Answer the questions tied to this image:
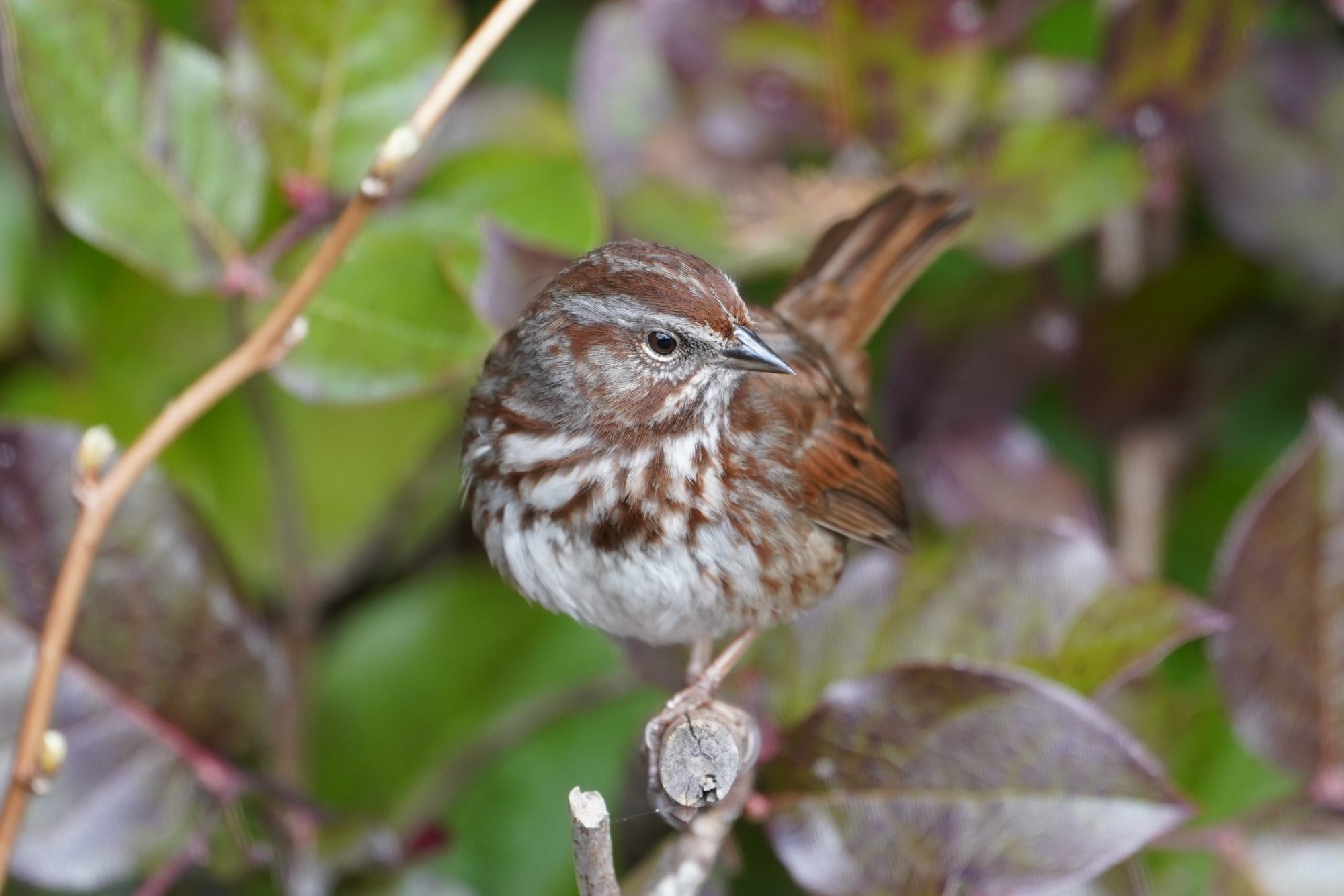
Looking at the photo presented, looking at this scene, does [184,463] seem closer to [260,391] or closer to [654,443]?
[260,391]

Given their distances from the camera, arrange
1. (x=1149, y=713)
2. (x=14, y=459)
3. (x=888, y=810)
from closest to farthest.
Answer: (x=888, y=810)
(x=14, y=459)
(x=1149, y=713)

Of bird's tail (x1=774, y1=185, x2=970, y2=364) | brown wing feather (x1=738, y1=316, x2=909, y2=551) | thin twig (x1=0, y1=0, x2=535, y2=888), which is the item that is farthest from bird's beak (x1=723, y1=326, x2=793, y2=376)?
bird's tail (x1=774, y1=185, x2=970, y2=364)

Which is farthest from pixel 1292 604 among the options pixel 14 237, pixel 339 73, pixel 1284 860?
pixel 14 237

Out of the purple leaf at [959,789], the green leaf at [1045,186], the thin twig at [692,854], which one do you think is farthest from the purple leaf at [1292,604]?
the thin twig at [692,854]

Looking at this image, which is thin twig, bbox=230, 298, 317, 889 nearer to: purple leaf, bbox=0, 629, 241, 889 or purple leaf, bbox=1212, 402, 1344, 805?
purple leaf, bbox=0, 629, 241, 889

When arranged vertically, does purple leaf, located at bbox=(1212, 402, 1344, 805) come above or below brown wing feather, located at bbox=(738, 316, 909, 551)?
below

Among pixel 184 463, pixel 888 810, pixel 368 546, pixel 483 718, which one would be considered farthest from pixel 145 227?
pixel 888 810

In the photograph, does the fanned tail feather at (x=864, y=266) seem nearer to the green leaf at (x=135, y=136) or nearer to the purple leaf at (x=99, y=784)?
the green leaf at (x=135, y=136)
